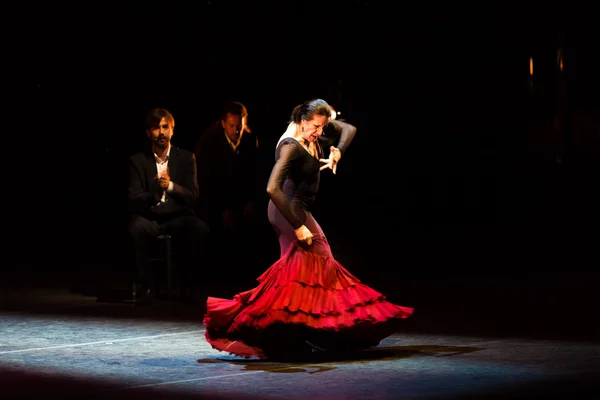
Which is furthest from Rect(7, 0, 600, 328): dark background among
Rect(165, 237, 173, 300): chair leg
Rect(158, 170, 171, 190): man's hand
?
Rect(158, 170, 171, 190): man's hand

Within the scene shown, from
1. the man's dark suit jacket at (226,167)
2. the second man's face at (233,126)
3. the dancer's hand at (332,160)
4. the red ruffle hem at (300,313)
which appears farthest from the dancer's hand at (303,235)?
the man's dark suit jacket at (226,167)

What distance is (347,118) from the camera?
1895cm

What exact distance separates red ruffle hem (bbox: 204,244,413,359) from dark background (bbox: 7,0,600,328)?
340cm

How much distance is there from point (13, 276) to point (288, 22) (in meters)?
4.73

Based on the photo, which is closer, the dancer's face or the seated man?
the dancer's face

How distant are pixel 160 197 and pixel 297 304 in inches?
135

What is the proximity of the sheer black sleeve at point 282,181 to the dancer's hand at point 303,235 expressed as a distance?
0.08 feet

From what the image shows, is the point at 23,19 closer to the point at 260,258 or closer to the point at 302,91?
the point at 302,91

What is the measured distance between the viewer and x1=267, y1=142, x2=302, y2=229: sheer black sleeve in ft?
26.2

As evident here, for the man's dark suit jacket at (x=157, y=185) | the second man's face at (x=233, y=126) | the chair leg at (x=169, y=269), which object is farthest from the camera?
the second man's face at (x=233, y=126)

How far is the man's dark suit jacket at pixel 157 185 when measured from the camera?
1103 cm

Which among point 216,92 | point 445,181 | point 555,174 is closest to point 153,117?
point 216,92

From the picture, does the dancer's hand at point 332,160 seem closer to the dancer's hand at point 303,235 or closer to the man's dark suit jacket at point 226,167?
the dancer's hand at point 303,235

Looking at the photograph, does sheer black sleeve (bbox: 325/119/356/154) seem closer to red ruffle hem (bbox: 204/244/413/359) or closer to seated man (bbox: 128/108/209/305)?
red ruffle hem (bbox: 204/244/413/359)
